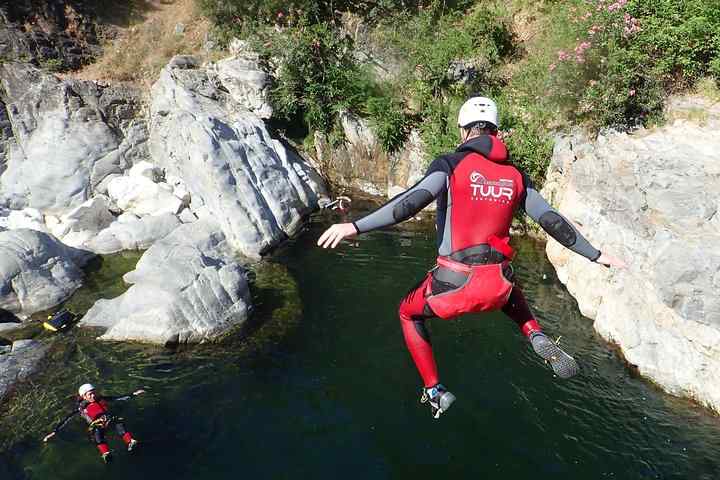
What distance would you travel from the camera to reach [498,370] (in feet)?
34.7

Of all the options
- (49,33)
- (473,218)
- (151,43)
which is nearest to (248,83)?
(151,43)

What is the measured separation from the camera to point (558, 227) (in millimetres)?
5109

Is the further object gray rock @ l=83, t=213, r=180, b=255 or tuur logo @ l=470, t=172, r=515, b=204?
gray rock @ l=83, t=213, r=180, b=255

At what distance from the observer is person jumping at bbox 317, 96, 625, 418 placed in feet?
15.5

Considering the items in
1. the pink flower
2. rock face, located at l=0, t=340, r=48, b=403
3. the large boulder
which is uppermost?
the pink flower

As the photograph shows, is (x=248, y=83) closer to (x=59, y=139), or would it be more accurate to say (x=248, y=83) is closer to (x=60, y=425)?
(x=59, y=139)

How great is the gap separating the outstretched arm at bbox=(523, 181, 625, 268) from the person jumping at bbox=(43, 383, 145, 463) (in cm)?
778

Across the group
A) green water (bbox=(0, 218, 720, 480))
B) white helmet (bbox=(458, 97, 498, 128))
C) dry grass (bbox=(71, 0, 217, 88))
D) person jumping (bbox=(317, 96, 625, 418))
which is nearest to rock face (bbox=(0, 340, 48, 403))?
green water (bbox=(0, 218, 720, 480))

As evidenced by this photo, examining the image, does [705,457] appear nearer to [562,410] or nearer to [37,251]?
[562,410]

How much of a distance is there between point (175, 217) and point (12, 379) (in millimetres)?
8469

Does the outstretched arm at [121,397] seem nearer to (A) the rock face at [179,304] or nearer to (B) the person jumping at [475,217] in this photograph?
(A) the rock face at [179,304]

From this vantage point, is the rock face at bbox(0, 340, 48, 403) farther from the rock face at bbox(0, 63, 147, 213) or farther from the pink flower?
the pink flower

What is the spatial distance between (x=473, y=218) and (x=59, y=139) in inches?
803

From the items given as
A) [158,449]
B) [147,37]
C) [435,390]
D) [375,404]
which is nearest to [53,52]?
[147,37]
